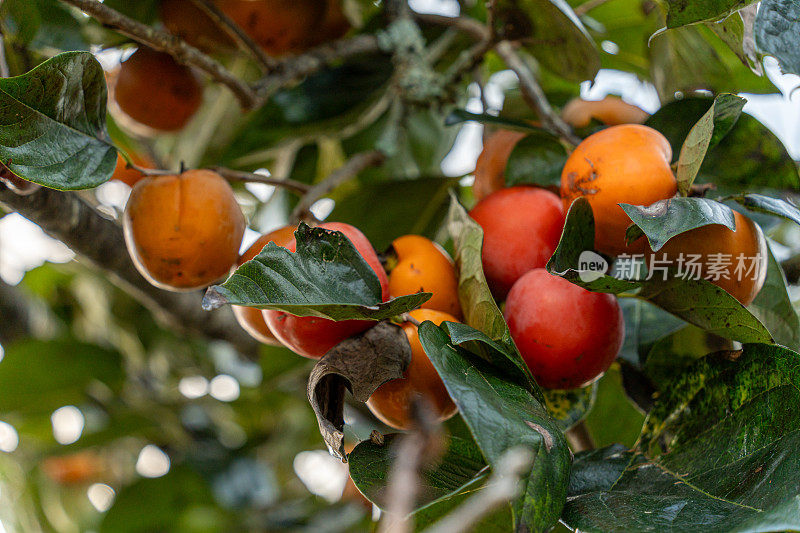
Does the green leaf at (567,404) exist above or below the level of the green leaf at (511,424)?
below

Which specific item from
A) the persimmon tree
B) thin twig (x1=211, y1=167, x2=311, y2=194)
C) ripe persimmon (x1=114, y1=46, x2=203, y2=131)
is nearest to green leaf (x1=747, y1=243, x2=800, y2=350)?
the persimmon tree

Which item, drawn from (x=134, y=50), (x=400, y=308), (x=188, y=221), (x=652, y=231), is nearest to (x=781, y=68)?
(x=652, y=231)

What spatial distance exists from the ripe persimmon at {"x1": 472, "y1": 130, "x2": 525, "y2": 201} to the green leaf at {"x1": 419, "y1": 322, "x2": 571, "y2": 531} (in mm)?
313

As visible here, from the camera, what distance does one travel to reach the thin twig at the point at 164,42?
1.88 ft

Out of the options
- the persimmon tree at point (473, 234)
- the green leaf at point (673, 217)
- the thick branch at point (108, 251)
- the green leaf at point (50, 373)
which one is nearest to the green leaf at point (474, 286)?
the persimmon tree at point (473, 234)

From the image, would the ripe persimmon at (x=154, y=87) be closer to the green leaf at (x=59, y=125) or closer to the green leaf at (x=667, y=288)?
the green leaf at (x=59, y=125)

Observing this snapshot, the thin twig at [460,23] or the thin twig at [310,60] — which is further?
the thin twig at [460,23]

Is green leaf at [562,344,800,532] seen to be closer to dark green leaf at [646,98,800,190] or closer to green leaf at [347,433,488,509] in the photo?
green leaf at [347,433,488,509]

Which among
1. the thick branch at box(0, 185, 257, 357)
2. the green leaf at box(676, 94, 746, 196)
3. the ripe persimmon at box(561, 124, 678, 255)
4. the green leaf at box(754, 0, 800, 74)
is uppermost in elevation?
the green leaf at box(754, 0, 800, 74)

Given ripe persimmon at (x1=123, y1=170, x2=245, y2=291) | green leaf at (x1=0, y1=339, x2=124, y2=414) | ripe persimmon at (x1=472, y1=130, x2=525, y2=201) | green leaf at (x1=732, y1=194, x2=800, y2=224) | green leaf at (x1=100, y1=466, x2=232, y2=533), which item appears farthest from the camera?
green leaf at (x1=100, y1=466, x2=232, y2=533)

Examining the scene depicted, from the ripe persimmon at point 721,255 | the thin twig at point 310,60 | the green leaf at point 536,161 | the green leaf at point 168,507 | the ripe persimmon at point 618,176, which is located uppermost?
the ripe persimmon at point 618,176

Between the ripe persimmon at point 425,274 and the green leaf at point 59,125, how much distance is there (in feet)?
0.82

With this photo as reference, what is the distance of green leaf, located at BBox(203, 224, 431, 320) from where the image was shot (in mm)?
430

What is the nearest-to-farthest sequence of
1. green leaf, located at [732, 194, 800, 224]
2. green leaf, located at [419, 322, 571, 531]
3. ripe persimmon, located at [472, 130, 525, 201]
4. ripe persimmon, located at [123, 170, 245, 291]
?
green leaf, located at [419, 322, 571, 531] < green leaf, located at [732, 194, 800, 224] < ripe persimmon, located at [123, 170, 245, 291] < ripe persimmon, located at [472, 130, 525, 201]
